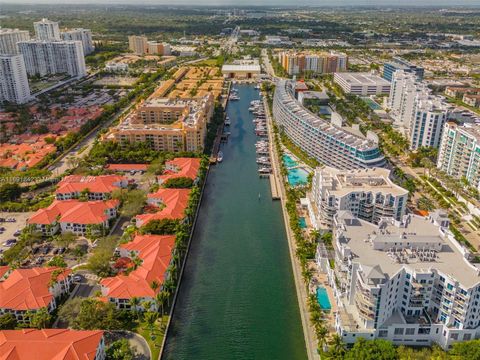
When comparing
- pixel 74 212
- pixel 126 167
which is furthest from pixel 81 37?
pixel 74 212

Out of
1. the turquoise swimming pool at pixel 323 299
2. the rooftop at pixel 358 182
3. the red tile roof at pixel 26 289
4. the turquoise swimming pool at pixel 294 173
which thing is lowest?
the turquoise swimming pool at pixel 323 299

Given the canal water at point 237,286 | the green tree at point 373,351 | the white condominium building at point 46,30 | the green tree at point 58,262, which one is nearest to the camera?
the green tree at point 373,351

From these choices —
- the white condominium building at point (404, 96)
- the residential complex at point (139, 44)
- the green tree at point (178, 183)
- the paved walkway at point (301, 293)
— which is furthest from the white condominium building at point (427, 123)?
the residential complex at point (139, 44)

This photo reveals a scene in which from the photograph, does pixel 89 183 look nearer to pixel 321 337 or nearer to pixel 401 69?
pixel 321 337

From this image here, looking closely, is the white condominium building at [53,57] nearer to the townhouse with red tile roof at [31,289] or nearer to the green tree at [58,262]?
the green tree at [58,262]

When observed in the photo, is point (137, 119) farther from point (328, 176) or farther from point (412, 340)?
point (412, 340)

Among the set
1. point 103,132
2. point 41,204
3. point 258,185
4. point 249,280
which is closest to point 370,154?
point 258,185

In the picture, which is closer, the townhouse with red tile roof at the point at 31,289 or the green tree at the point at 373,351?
the green tree at the point at 373,351
